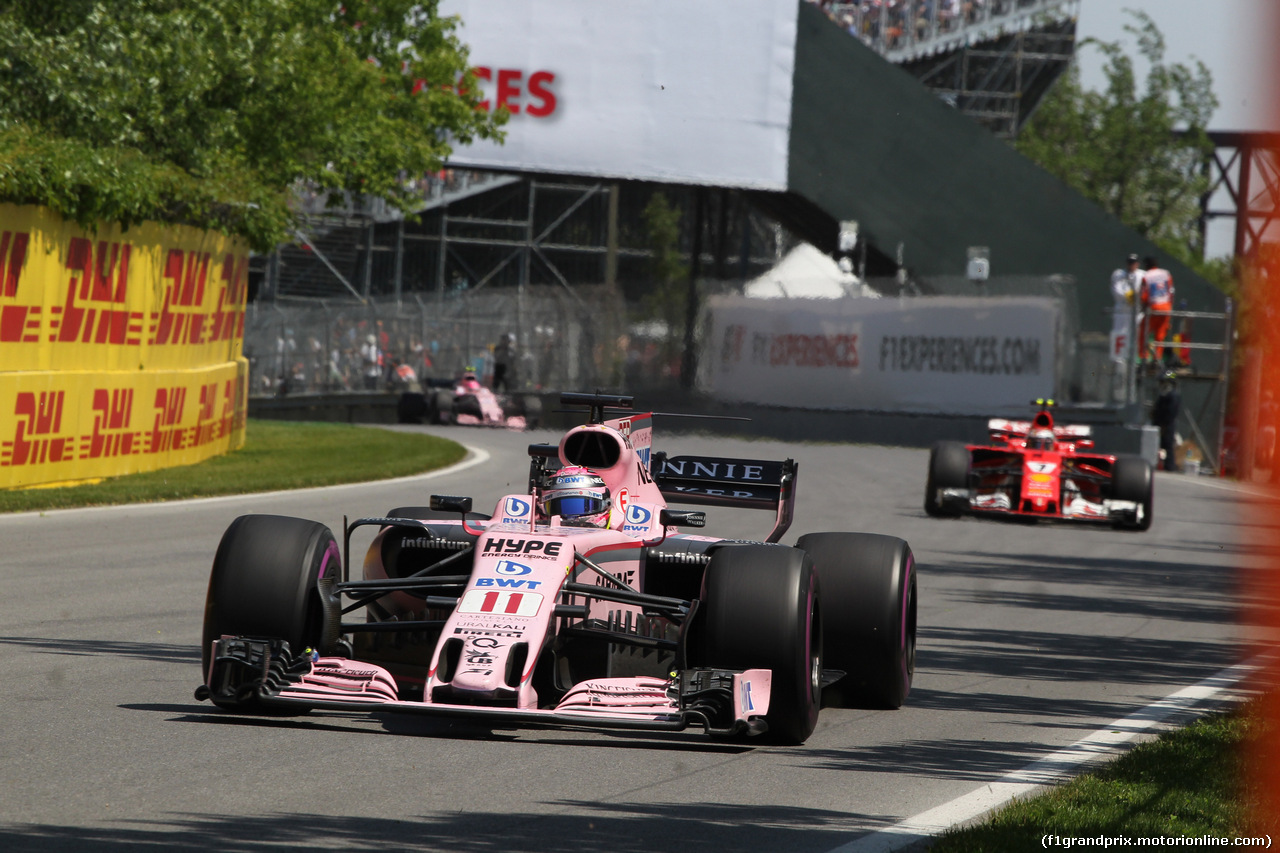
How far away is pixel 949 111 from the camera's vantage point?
36.7 m

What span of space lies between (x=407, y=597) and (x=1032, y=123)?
219 feet

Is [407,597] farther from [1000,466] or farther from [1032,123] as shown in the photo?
[1032,123]

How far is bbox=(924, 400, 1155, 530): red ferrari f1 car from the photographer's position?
61.6ft

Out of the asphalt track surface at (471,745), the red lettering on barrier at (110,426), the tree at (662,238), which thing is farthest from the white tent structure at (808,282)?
the asphalt track surface at (471,745)

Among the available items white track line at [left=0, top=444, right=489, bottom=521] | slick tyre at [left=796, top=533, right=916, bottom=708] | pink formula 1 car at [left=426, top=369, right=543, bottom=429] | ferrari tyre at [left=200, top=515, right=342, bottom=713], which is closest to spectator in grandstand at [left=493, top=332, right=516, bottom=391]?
pink formula 1 car at [left=426, top=369, right=543, bottom=429]

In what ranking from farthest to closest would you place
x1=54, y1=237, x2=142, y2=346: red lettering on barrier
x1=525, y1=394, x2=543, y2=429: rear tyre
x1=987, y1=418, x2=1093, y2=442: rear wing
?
x1=525, y1=394, x2=543, y2=429: rear tyre → x1=987, y1=418, x2=1093, y2=442: rear wing → x1=54, y1=237, x2=142, y2=346: red lettering on barrier

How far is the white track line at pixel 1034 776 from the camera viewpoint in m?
5.12

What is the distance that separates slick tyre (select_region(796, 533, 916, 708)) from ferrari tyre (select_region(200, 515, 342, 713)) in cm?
208

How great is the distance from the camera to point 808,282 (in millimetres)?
35906

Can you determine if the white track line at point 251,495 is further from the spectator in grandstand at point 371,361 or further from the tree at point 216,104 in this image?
the spectator in grandstand at point 371,361

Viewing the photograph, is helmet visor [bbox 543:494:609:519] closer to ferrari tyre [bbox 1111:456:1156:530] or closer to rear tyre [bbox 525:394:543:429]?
ferrari tyre [bbox 1111:456:1156:530]

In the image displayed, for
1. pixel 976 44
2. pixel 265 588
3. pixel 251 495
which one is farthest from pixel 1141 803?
pixel 976 44

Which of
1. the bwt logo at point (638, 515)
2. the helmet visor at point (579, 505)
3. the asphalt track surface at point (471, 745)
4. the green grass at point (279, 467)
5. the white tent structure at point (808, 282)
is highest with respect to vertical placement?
the white tent structure at point (808, 282)

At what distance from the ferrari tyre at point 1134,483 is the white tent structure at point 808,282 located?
16.2 m
